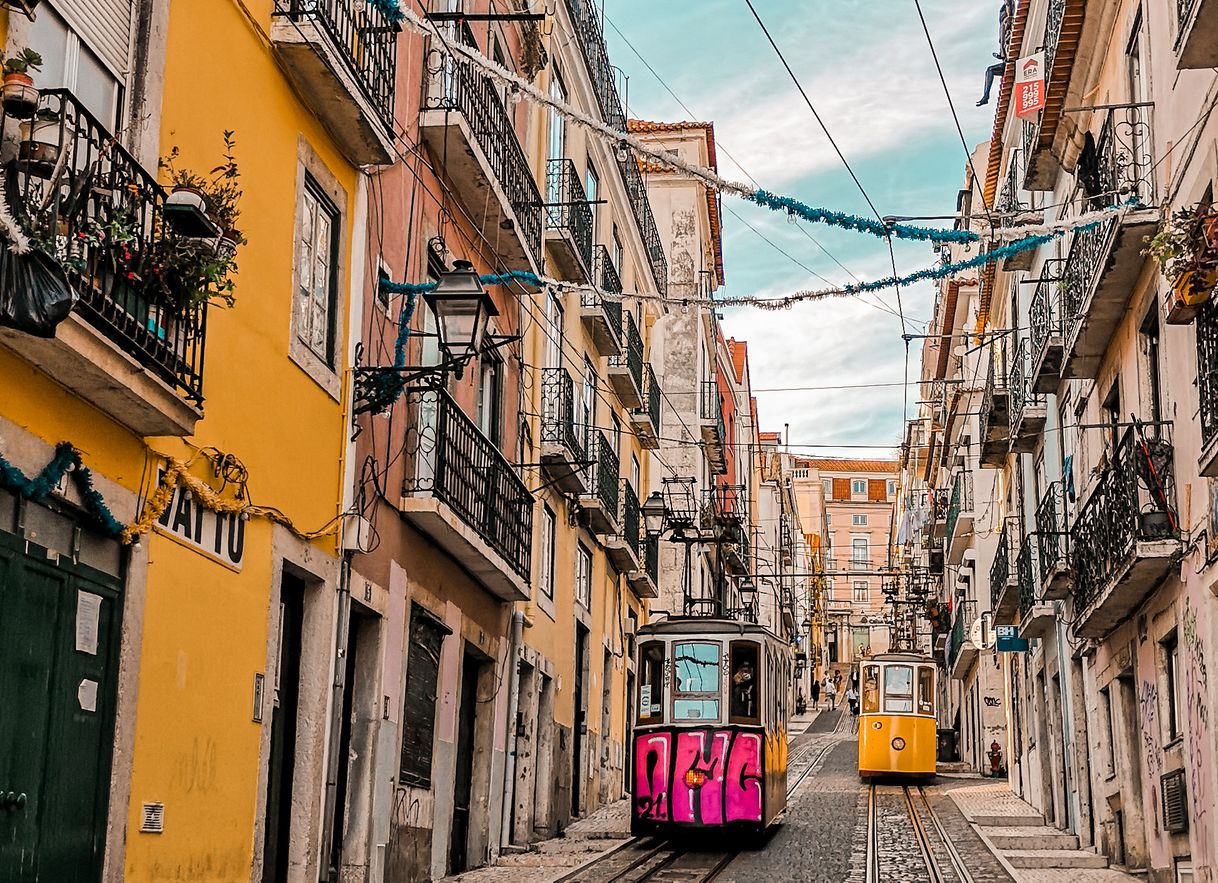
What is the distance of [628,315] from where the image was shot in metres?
26.5

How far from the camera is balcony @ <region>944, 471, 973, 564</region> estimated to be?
1457 inches

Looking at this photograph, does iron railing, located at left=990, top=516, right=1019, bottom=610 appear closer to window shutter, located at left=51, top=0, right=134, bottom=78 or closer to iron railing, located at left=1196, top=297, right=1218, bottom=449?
iron railing, located at left=1196, top=297, right=1218, bottom=449

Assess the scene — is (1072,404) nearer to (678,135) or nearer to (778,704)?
(778,704)

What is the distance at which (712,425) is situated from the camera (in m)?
38.0

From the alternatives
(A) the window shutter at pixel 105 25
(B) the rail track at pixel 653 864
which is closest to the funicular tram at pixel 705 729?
(B) the rail track at pixel 653 864

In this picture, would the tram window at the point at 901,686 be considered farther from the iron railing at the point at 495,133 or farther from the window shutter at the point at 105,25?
the window shutter at the point at 105,25

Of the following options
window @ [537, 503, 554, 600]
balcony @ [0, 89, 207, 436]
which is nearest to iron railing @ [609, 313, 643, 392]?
window @ [537, 503, 554, 600]

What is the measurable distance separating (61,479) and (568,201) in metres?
14.3

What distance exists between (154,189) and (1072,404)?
14226 mm

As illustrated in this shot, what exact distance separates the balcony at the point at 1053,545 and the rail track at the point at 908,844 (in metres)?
3.38

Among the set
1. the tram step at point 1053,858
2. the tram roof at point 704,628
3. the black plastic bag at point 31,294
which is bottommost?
the tram step at point 1053,858

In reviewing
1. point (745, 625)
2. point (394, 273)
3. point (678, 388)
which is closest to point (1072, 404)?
point (745, 625)

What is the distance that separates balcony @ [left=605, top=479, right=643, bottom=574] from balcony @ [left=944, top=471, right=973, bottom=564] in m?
12.4

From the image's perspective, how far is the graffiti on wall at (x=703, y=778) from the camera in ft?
58.9
